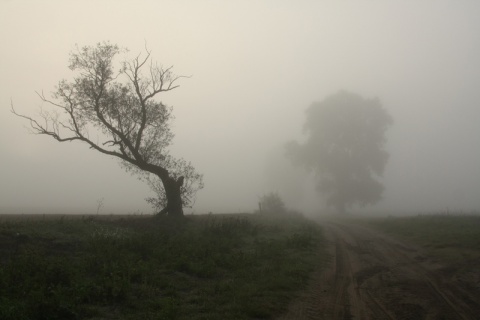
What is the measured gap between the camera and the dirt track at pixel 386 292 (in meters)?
9.73

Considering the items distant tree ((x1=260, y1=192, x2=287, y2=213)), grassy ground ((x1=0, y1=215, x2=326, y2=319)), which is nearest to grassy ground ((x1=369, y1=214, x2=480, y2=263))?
grassy ground ((x1=0, y1=215, x2=326, y2=319))

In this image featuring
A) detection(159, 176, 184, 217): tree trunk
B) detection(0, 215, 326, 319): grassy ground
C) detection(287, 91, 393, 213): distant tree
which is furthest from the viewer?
detection(287, 91, 393, 213): distant tree

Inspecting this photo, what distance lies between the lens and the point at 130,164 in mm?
29406

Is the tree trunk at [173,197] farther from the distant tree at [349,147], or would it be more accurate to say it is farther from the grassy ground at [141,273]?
the distant tree at [349,147]

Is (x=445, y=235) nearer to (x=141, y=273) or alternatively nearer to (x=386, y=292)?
→ (x=386, y=292)

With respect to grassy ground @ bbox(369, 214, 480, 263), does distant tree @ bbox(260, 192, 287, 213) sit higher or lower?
higher

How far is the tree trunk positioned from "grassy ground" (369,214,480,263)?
1619 centimetres

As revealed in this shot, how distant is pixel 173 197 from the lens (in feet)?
88.8

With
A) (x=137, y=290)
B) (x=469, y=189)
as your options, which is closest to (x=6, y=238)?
(x=137, y=290)

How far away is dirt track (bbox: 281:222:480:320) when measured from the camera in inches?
383

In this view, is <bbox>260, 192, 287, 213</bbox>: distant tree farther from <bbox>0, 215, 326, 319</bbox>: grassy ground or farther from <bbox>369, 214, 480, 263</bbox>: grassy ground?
<bbox>0, 215, 326, 319</bbox>: grassy ground

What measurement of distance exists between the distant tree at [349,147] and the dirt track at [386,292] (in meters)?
41.2

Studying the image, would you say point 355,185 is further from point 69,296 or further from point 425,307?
point 69,296

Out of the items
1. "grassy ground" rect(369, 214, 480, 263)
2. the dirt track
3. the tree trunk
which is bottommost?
the dirt track
